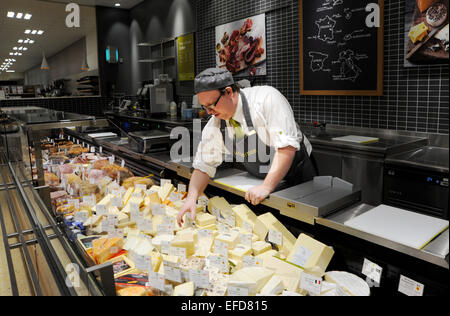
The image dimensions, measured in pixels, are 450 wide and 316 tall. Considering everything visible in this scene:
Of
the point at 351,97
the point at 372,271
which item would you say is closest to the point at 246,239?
the point at 372,271

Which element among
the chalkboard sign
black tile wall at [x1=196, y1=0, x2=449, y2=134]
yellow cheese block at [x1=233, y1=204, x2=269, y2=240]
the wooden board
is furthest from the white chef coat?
the chalkboard sign

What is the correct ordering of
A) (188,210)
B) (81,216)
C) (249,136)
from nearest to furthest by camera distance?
(188,210), (81,216), (249,136)

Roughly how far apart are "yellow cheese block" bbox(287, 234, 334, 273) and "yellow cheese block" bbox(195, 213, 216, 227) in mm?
523

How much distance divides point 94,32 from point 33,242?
25.5 ft

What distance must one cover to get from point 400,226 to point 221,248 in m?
0.71

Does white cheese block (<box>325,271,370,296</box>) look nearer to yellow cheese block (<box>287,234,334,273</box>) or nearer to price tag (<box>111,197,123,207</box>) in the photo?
yellow cheese block (<box>287,234,334,273</box>)

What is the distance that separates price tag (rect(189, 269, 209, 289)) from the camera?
4.31 feet

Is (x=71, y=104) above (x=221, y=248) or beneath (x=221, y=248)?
above

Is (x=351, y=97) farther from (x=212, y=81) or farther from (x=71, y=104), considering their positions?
(x=71, y=104)

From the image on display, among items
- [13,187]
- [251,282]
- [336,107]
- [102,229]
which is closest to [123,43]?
[336,107]

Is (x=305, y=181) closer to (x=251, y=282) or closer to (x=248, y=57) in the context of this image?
(x=251, y=282)

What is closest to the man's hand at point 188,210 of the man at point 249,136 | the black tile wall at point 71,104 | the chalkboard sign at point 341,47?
the man at point 249,136

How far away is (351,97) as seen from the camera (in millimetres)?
4027
